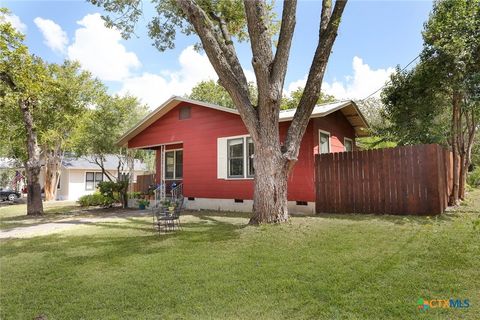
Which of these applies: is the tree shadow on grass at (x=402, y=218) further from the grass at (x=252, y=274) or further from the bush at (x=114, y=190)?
the bush at (x=114, y=190)

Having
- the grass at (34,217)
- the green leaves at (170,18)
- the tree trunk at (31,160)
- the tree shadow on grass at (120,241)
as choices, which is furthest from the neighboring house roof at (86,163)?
the tree shadow on grass at (120,241)

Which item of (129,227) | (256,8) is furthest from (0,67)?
(256,8)

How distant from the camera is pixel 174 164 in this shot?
50.5ft

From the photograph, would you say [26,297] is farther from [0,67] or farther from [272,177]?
[0,67]

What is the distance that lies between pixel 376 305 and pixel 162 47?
1188 centimetres

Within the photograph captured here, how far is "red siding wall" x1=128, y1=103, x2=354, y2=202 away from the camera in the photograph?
1006cm

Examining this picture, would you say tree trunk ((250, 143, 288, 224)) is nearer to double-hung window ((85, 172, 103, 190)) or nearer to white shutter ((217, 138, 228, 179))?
white shutter ((217, 138, 228, 179))

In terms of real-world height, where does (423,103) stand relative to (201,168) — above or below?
above

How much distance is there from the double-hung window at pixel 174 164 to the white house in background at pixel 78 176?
1380 cm

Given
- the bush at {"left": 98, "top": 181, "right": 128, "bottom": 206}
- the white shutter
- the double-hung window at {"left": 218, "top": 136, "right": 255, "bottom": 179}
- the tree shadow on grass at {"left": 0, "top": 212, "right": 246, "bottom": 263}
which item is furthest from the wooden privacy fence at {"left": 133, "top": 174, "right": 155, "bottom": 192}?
the tree shadow on grass at {"left": 0, "top": 212, "right": 246, "bottom": 263}

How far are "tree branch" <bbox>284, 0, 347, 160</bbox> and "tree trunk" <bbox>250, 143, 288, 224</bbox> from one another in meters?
0.32

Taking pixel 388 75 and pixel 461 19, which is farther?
pixel 388 75

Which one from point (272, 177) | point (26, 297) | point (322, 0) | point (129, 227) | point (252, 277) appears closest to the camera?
point (26, 297)

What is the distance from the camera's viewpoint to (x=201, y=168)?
1259 centimetres
